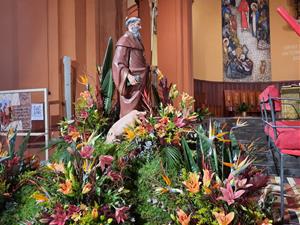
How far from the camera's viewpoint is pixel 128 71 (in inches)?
106

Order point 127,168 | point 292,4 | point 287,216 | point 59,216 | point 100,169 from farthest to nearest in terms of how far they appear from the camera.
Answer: point 292,4 < point 287,216 < point 127,168 < point 100,169 < point 59,216

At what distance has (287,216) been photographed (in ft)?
7.50

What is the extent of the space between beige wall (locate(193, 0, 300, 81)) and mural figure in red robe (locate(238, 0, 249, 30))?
942 millimetres

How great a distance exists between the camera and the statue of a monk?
2.69 metres

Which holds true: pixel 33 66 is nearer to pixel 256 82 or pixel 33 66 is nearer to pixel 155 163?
pixel 155 163

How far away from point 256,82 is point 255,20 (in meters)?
2.52

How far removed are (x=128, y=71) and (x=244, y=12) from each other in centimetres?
1192

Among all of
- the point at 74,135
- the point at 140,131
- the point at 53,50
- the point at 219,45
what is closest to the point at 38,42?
the point at 53,50

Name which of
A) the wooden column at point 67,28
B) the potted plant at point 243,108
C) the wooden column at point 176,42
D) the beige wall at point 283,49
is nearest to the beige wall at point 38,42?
the wooden column at point 67,28

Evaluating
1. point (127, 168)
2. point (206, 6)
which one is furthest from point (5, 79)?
point (206, 6)

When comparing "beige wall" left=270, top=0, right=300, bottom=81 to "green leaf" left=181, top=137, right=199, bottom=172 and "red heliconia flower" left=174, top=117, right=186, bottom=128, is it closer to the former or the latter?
"red heliconia flower" left=174, top=117, right=186, bottom=128

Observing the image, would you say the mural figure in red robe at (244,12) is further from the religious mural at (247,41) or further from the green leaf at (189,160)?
the green leaf at (189,160)

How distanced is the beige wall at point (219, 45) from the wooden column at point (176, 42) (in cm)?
307

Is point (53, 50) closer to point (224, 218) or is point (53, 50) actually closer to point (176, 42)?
point (224, 218)
